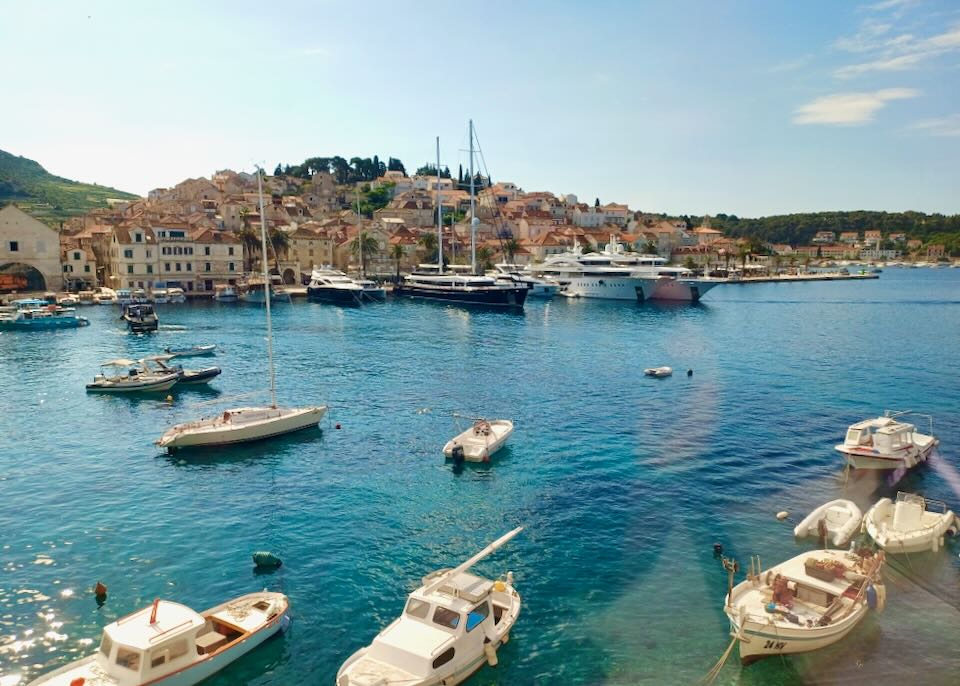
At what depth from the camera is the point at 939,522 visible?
30297 mm

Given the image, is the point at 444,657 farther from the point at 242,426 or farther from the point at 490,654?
the point at 242,426

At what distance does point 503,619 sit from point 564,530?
914 centimetres

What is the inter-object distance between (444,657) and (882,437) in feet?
100.0

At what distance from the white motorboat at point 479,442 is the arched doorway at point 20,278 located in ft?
372

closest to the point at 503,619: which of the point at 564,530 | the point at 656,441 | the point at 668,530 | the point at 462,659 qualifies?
the point at 462,659

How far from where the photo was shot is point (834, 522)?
30891 mm

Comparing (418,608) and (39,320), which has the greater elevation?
(39,320)

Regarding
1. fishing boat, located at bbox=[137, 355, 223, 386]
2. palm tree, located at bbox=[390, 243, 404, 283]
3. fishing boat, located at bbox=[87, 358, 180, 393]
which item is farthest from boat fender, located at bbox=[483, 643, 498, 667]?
palm tree, located at bbox=[390, 243, 404, 283]

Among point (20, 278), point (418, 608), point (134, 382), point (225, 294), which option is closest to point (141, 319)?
point (134, 382)

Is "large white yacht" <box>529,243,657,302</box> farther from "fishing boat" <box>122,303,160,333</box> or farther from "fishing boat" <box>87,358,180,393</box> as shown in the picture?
"fishing boat" <box>87,358,180,393</box>

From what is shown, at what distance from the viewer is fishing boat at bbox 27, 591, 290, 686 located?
1925cm

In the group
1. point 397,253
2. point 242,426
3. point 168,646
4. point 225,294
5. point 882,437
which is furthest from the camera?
point 397,253

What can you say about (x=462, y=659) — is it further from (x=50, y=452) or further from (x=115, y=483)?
(x=50, y=452)

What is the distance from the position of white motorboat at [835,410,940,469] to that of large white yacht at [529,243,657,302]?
10543cm
